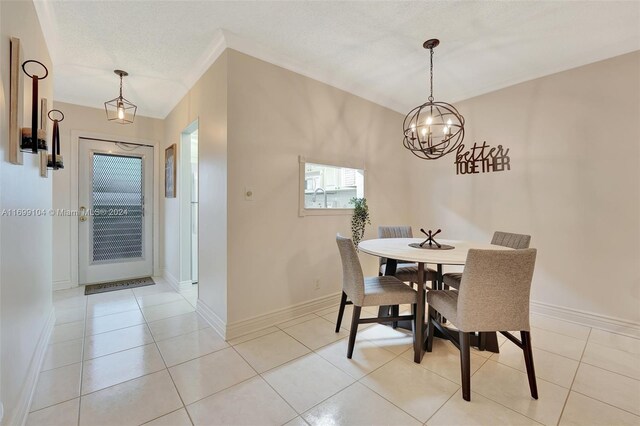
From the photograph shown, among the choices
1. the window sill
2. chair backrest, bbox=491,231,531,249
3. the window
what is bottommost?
chair backrest, bbox=491,231,531,249

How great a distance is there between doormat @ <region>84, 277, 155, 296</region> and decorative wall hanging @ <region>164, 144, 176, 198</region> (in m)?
1.27

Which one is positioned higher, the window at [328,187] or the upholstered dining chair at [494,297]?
the window at [328,187]

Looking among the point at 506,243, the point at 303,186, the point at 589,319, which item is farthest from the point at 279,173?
the point at 589,319

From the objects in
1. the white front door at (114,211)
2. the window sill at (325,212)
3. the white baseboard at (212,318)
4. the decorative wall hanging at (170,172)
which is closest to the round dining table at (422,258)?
the window sill at (325,212)

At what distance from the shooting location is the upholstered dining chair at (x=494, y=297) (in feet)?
5.20

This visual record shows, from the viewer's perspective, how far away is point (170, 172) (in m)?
3.77

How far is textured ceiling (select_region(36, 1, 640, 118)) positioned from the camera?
2.00 m

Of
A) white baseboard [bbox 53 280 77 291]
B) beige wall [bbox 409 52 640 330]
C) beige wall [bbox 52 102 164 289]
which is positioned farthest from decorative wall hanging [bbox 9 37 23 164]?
beige wall [bbox 409 52 640 330]

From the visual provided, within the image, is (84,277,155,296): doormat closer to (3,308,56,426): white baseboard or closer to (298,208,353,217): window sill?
(3,308,56,426): white baseboard

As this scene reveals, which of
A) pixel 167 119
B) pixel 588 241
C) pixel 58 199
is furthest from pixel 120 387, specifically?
pixel 588 241

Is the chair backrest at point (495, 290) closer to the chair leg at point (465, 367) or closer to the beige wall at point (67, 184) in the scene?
the chair leg at point (465, 367)

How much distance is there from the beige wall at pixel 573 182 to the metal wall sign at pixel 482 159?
0.07 meters

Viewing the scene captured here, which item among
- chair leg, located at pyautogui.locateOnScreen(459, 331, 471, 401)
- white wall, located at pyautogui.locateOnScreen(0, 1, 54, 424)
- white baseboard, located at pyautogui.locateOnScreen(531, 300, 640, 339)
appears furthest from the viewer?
white baseboard, located at pyautogui.locateOnScreen(531, 300, 640, 339)

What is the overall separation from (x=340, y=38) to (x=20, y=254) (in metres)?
2.65
